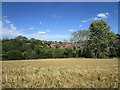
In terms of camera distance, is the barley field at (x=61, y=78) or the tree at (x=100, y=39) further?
the tree at (x=100, y=39)

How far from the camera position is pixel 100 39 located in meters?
20.4

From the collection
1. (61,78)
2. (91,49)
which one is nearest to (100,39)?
(91,49)

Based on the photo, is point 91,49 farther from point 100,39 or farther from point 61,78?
point 61,78

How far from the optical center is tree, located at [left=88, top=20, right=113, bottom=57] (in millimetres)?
20156

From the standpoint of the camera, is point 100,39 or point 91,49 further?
point 91,49

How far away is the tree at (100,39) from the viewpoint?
66.1 ft

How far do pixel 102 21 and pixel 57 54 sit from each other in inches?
505

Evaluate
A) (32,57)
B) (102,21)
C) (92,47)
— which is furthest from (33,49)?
(102,21)

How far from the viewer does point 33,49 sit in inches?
847

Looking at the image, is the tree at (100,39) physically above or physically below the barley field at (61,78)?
above

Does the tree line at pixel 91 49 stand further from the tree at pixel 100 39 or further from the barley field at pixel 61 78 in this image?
the barley field at pixel 61 78

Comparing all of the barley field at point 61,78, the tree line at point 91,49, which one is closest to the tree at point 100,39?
the tree line at point 91,49

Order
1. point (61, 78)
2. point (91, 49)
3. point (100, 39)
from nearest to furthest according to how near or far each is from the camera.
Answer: point (61, 78) → point (100, 39) → point (91, 49)

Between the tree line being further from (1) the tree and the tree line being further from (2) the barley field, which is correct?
(2) the barley field
